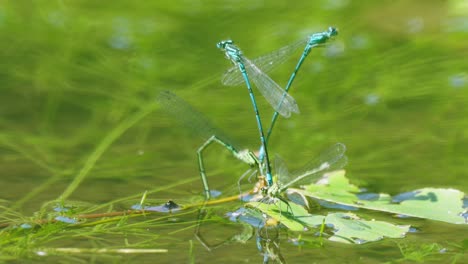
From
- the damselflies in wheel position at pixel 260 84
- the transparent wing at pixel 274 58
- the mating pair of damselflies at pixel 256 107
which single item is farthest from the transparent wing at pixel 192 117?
the transparent wing at pixel 274 58

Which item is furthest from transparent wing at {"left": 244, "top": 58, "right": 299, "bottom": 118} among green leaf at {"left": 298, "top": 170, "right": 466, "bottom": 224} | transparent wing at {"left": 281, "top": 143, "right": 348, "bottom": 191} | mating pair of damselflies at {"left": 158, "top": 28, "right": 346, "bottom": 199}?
green leaf at {"left": 298, "top": 170, "right": 466, "bottom": 224}

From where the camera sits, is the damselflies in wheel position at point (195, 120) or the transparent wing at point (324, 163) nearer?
the transparent wing at point (324, 163)

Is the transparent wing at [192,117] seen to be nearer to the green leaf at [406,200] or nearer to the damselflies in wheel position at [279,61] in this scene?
the damselflies in wheel position at [279,61]

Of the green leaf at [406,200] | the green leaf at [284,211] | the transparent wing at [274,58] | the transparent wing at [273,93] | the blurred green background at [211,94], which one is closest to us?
the green leaf at [284,211]

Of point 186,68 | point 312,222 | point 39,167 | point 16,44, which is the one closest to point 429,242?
point 312,222

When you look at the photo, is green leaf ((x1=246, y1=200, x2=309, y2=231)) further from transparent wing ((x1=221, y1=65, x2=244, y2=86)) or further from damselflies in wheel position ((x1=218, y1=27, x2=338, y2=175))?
transparent wing ((x1=221, y1=65, x2=244, y2=86))

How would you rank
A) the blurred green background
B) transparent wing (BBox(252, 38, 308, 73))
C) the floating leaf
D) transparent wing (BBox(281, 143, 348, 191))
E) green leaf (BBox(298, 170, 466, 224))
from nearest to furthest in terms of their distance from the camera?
1. the floating leaf
2. green leaf (BBox(298, 170, 466, 224))
3. transparent wing (BBox(281, 143, 348, 191))
4. transparent wing (BBox(252, 38, 308, 73))
5. the blurred green background

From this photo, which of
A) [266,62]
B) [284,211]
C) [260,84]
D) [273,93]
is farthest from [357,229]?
[266,62]

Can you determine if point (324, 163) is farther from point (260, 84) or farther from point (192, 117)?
point (192, 117)
